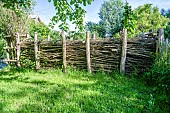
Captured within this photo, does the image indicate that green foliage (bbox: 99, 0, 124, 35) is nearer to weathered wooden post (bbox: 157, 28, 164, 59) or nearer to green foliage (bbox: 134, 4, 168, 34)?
green foliage (bbox: 134, 4, 168, 34)

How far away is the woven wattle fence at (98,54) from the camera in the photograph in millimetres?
7483

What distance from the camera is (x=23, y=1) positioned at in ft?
13.6

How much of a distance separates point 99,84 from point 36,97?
74.9 inches

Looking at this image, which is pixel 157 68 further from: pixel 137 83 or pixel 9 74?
pixel 9 74

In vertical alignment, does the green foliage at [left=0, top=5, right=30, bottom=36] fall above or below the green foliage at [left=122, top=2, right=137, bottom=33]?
above

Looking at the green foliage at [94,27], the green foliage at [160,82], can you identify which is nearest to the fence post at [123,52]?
the green foliage at [160,82]

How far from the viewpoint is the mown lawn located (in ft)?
15.5

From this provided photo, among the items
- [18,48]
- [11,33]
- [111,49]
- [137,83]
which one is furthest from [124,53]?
[11,33]

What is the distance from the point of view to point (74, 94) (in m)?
5.52

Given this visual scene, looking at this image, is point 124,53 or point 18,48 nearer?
point 124,53

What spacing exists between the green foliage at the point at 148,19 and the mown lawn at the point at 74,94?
2001cm

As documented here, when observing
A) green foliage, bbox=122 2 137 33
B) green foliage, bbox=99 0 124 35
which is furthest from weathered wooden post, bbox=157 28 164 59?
green foliage, bbox=99 0 124 35

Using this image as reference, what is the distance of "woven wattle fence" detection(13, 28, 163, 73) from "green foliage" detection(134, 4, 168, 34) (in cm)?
1877

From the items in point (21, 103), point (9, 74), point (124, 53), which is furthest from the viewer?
point (9, 74)
